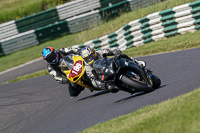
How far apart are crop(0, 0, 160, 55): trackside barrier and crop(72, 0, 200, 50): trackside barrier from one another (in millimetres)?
7523

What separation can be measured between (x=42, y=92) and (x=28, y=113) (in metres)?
2.64

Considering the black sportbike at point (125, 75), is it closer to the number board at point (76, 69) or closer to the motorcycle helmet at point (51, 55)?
the number board at point (76, 69)

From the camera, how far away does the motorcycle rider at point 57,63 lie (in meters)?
10.1

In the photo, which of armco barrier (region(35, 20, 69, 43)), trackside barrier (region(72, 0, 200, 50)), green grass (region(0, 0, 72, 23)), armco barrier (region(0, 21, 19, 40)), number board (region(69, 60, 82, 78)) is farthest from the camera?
green grass (region(0, 0, 72, 23))

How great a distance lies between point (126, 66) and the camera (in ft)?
24.8

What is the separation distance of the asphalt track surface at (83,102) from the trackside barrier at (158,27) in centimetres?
243

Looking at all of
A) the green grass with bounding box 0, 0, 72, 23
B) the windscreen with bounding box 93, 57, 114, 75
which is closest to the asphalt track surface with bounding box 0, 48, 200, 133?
the windscreen with bounding box 93, 57, 114, 75

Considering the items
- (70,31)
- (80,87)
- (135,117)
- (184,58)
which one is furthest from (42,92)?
(70,31)

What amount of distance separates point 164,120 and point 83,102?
15.9ft

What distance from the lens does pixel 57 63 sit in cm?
1027

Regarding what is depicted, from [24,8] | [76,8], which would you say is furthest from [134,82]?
[24,8]

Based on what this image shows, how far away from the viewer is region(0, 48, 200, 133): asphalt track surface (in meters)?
7.39

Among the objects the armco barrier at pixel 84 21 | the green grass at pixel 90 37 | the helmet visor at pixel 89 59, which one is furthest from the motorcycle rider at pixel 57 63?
the armco barrier at pixel 84 21

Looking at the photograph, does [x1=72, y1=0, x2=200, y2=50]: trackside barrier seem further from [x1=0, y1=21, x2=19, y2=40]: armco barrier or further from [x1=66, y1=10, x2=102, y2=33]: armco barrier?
[x1=0, y1=21, x2=19, y2=40]: armco barrier
